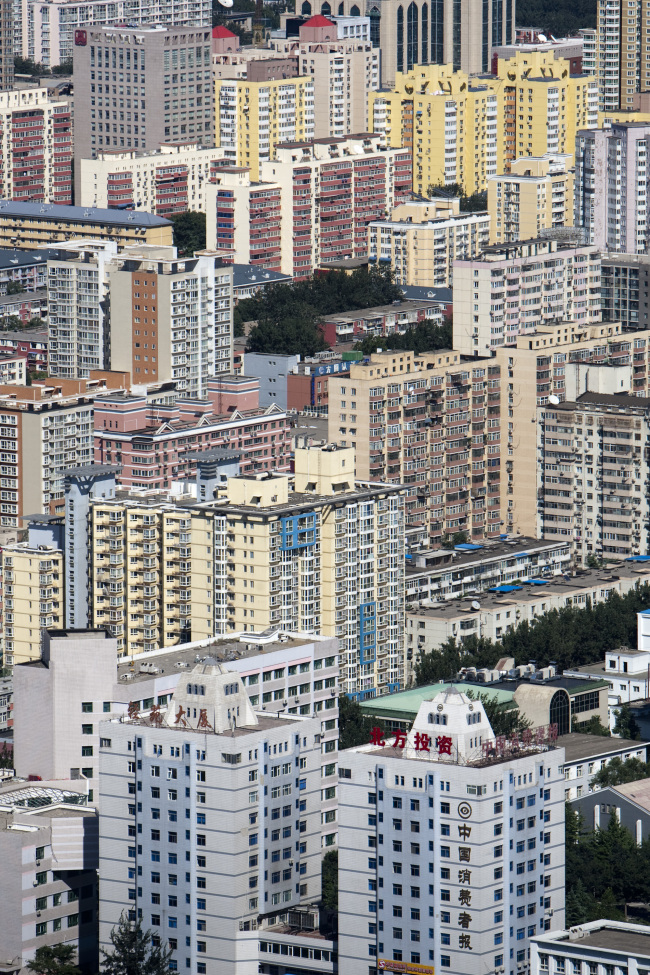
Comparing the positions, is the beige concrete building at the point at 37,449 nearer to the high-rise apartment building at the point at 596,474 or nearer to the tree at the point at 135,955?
the high-rise apartment building at the point at 596,474

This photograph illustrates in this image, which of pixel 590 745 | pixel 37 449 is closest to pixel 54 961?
pixel 590 745

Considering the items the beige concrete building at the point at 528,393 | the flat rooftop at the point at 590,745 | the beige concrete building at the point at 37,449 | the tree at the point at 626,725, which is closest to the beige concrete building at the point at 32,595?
the beige concrete building at the point at 37,449

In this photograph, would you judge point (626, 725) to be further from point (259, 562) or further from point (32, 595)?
point (32, 595)

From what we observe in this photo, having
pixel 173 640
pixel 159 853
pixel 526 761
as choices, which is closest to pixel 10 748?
pixel 173 640

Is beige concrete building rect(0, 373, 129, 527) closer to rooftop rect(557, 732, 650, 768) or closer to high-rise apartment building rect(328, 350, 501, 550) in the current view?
high-rise apartment building rect(328, 350, 501, 550)

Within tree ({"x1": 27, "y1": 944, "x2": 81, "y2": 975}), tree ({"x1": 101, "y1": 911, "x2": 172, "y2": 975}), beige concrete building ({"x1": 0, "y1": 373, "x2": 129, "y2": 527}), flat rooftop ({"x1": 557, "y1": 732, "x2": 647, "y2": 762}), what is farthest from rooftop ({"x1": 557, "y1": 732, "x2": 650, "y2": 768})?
beige concrete building ({"x1": 0, "y1": 373, "x2": 129, "y2": 527})
